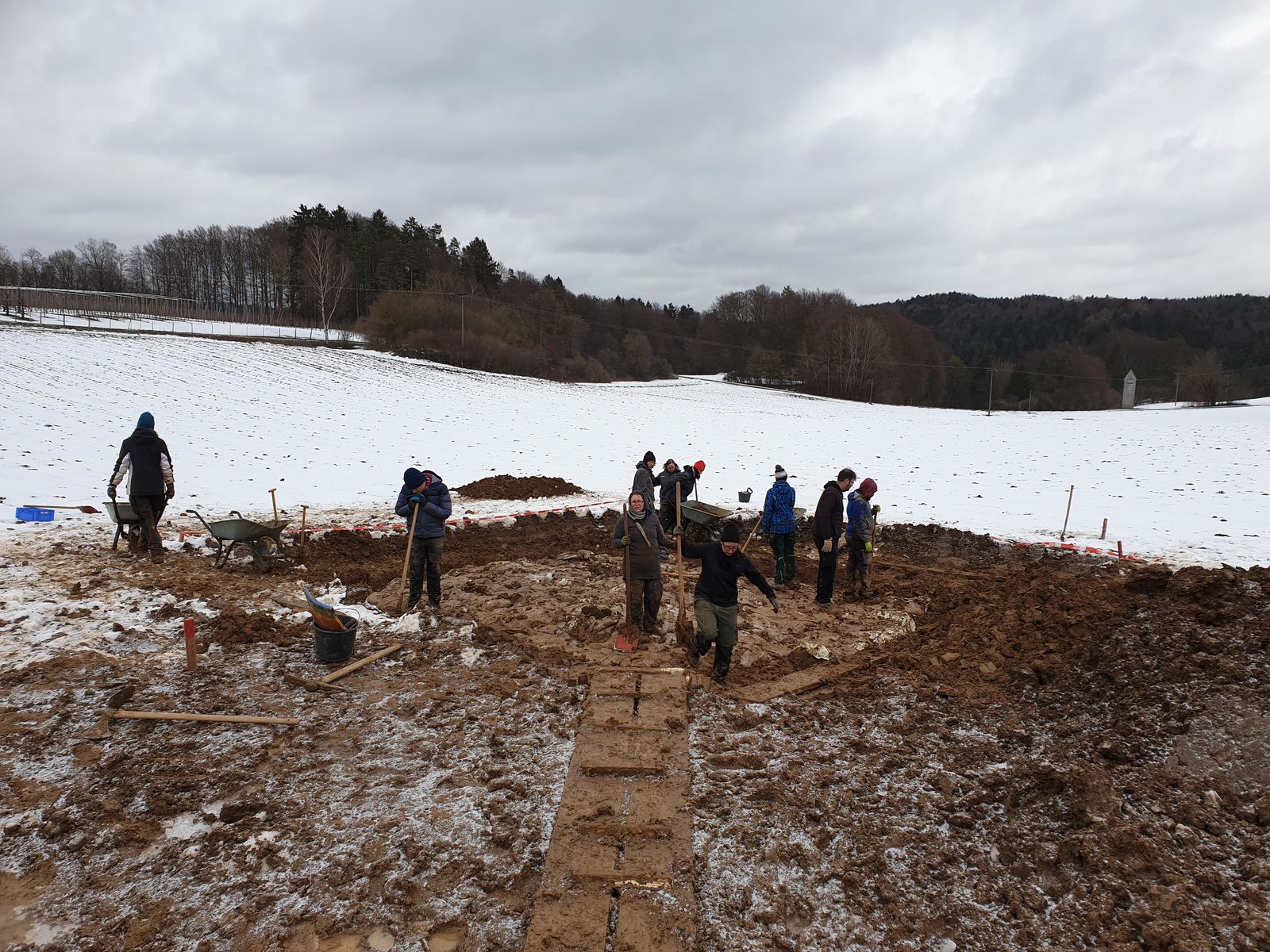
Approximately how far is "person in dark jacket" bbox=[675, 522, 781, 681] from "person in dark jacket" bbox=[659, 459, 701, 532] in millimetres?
3869

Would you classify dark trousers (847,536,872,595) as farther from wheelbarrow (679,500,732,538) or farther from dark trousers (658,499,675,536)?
dark trousers (658,499,675,536)

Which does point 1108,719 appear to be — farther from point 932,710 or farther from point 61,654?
point 61,654

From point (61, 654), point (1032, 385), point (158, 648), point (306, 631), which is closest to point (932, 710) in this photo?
point (306, 631)

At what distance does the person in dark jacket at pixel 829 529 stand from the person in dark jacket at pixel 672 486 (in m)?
2.26

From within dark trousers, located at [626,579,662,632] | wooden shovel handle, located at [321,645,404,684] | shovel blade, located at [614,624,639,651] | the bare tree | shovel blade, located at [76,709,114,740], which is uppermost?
the bare tree

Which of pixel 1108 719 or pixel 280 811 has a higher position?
pixel 1108 719

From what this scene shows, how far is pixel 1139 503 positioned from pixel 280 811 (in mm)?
18856

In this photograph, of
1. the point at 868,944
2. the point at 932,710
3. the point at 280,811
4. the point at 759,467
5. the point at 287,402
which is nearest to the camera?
the point at 868,944

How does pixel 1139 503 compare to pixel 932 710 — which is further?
pixel 1139 503

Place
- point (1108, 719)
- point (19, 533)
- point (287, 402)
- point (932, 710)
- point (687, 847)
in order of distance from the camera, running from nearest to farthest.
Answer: point (687, 847) → point (1108, 719) → point (932, 710) → point (19, 533) → point (287, 402)

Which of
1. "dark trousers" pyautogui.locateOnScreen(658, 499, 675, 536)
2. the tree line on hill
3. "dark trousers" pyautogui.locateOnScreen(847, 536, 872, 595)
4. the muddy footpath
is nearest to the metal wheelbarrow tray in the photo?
"dark trousers" pyautogui.locateOnScreen(658, 499, 675, 536)

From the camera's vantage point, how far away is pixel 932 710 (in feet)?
20.6

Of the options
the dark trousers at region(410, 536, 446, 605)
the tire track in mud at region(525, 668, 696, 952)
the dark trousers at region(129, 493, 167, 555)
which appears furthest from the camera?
the dark trousers at region(129, 493, 167, 555)

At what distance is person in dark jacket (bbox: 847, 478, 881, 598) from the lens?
9.52 m
